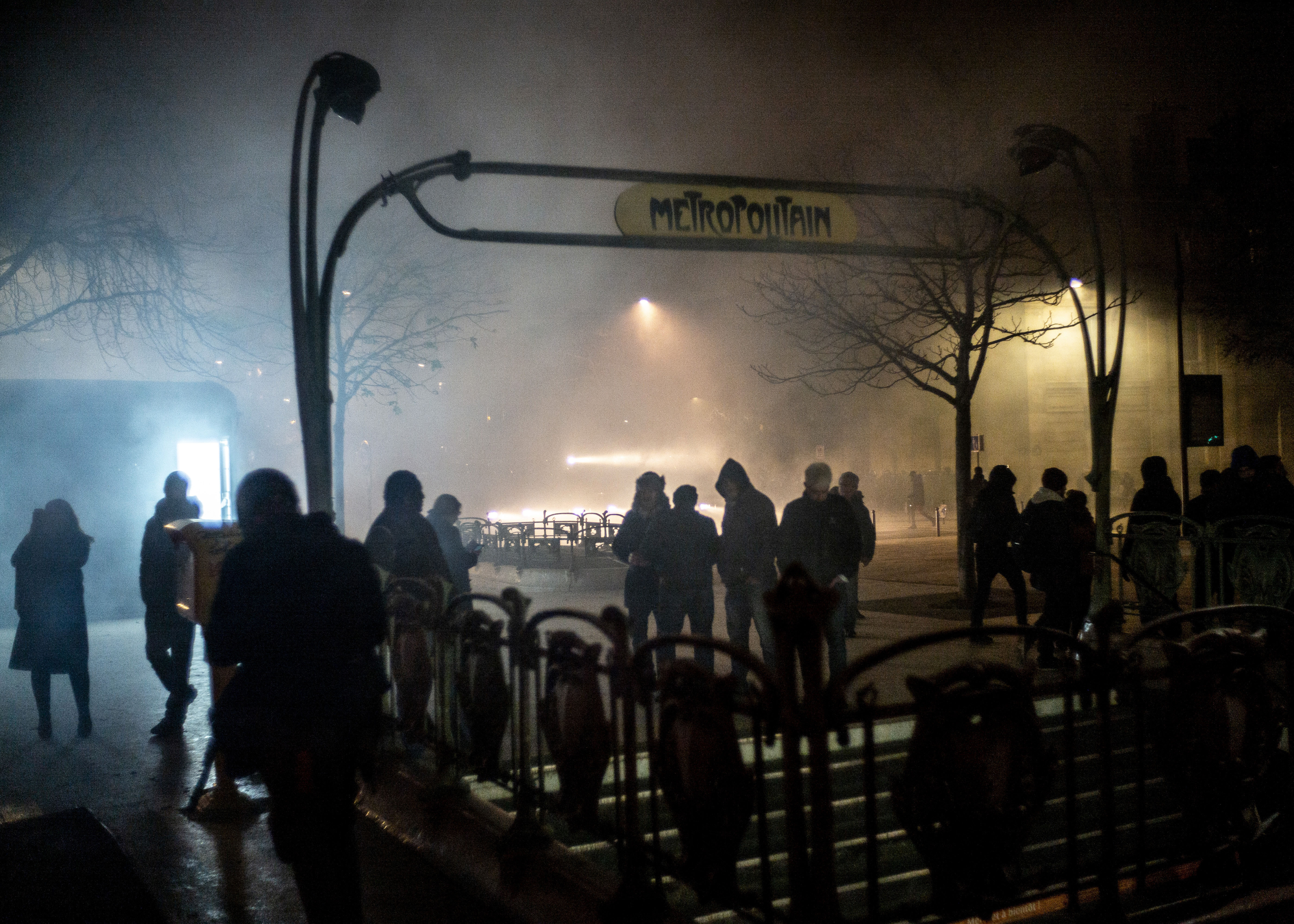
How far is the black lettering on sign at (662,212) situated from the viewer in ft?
22.2

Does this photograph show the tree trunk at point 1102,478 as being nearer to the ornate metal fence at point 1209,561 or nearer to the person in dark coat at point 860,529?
the ornate metal fence at point 1209,561

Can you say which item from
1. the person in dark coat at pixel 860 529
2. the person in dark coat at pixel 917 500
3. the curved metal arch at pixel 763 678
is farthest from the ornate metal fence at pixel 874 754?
the person in dark coat at pixel 917 500

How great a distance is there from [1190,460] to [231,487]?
25.4 m

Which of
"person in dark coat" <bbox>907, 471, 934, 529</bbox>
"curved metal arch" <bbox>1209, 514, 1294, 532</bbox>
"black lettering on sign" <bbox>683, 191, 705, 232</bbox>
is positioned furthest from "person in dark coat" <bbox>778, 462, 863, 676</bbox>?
"person in dark coat" <bbox>907, 471, 934, 529</bbox>

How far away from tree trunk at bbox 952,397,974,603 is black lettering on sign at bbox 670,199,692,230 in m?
7.32

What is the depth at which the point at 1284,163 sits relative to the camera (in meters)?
23.3

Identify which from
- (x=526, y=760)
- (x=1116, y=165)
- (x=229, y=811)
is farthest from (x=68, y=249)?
(x=1116, y=165)

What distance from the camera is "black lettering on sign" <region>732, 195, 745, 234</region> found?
7.00 m

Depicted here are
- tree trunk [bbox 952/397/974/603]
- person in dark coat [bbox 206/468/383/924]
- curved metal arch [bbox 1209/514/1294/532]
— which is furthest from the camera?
tree trunk [bbox 952/397/974/603]

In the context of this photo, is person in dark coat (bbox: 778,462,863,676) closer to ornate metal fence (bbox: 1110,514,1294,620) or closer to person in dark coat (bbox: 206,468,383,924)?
ornate metal fence (bbox: 1110,514,1294,620)

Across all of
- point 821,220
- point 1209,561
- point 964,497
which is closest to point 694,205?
point 821,220

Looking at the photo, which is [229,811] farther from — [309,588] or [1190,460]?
[1190,460]

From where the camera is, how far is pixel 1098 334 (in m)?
9.42

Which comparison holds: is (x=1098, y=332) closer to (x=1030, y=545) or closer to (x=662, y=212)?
(x=1030, y=545)
